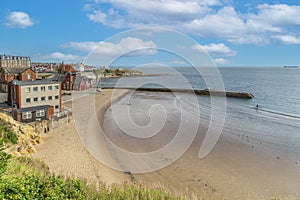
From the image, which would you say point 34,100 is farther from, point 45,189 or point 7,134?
point 45,189

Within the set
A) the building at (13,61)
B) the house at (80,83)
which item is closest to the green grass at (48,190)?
the house at (80,83)

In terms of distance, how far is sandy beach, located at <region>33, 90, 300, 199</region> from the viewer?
12.1m

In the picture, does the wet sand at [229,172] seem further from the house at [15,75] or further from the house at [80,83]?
the house at [80,83]

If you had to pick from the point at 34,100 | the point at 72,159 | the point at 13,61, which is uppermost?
the point at 13,61

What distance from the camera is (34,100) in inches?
981

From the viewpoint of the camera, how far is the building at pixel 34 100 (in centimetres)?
2232

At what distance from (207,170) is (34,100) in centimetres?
1982

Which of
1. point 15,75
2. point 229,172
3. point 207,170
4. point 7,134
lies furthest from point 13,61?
point 229,172

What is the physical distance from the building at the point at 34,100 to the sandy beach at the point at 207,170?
4818 mm

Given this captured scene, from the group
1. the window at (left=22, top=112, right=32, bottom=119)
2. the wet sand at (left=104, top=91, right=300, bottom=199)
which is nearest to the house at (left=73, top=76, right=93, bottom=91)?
the window at (left=22, top=112, right=32, bottom=119)

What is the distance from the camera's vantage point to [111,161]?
15.2 meters

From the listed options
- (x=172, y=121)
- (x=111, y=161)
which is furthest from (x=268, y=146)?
(x=111, y=161)

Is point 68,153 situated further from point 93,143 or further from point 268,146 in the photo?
point 268,146

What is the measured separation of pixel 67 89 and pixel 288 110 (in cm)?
4230
